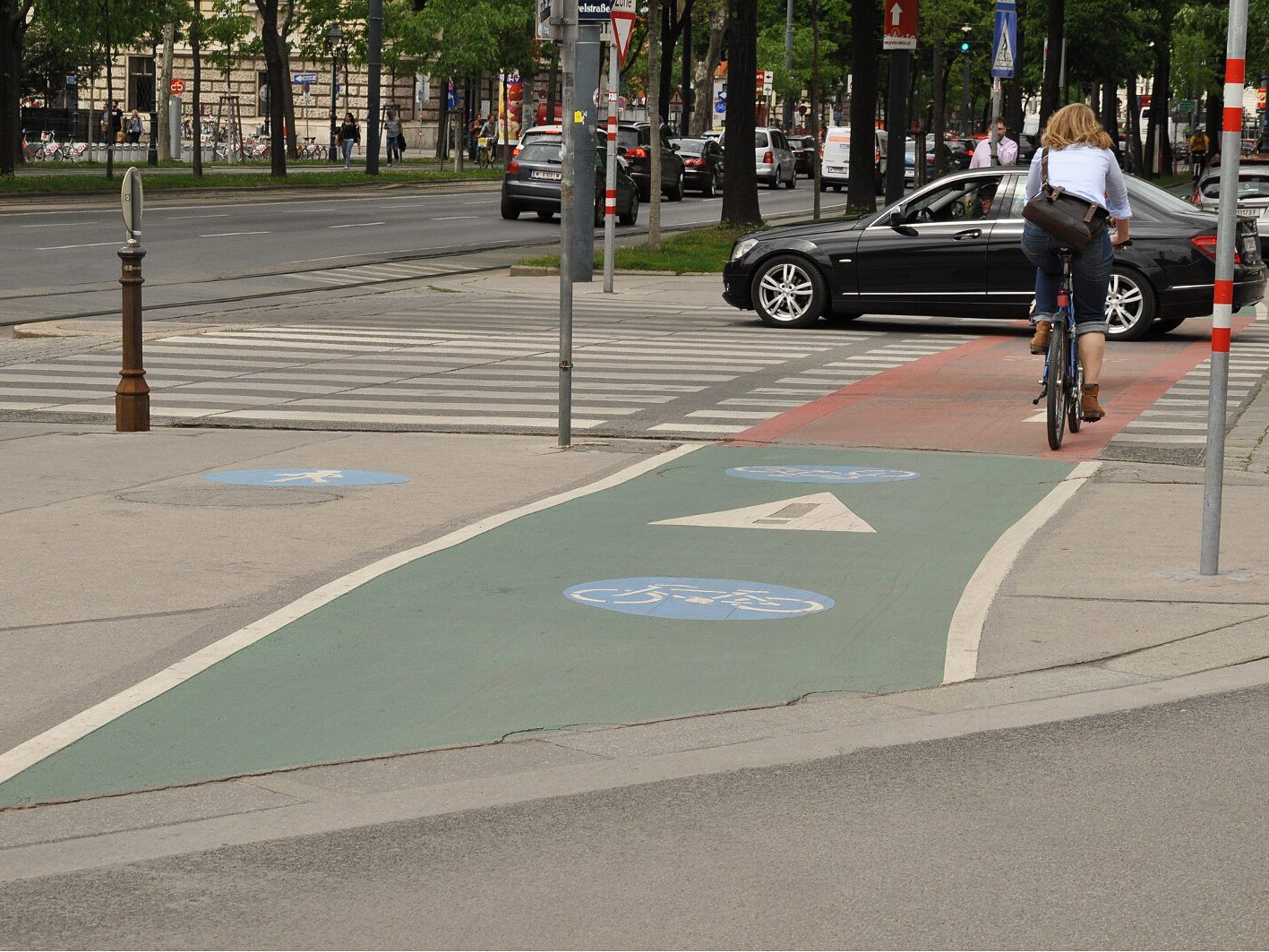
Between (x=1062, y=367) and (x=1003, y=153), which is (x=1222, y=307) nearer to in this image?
(x=1062, y=367)

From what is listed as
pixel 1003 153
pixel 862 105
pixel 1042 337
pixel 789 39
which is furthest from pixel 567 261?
pixel 789 39

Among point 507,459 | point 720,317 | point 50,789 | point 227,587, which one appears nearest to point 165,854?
point 50,789

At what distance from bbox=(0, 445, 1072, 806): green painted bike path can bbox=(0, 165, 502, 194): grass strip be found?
118 ft

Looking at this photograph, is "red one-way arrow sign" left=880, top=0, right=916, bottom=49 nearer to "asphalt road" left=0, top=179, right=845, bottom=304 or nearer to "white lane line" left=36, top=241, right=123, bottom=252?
"asphalt road" left=0, top=179, right=845, bottom=304

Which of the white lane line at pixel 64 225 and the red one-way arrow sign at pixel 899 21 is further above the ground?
the red one-way arrow sign at pixel 899 21

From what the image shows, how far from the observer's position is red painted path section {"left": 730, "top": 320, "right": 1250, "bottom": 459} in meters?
11.9

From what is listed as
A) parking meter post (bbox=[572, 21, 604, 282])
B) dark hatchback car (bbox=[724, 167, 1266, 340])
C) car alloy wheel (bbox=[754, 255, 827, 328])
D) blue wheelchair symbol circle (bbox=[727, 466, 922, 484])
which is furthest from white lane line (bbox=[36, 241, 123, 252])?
blue wheelchair symbol circle (bbox=[727, 466, 922, 484])

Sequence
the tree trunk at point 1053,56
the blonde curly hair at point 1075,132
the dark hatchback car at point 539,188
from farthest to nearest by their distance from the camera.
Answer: the tree trunk at point 1053,56 < the dark hatchback car at point 539,188 < the blonde curly hair at point 1075,132

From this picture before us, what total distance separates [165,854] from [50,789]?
2.00ft

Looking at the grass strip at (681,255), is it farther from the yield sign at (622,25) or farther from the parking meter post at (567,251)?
the parking meter post at (567,251)

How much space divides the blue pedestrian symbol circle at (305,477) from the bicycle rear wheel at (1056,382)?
3.46 metres

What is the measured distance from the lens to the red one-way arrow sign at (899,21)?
3275 centimetres

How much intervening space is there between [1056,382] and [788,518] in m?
2.71

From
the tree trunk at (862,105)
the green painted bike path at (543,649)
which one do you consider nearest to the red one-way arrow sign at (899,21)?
the tree trunk at (862,105)
